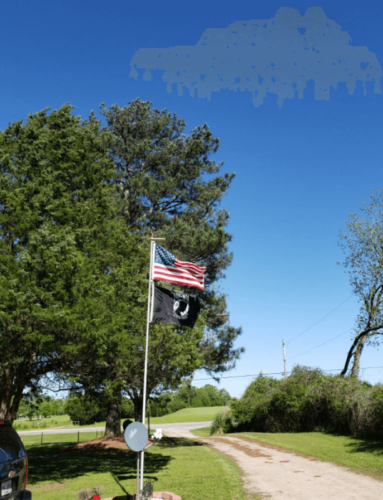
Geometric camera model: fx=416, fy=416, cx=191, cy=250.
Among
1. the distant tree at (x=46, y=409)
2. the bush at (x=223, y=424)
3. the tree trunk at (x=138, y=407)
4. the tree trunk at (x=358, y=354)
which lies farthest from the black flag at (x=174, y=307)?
the distant tree at (x=46, y=409)

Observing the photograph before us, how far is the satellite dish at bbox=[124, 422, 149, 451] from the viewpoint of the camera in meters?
8.89

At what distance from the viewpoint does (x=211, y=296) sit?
906 inches

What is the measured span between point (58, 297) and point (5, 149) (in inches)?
230

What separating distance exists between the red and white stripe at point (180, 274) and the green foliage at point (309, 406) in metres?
12.0

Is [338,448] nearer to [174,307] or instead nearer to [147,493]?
[174,307]

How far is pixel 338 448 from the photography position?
56.9 feet

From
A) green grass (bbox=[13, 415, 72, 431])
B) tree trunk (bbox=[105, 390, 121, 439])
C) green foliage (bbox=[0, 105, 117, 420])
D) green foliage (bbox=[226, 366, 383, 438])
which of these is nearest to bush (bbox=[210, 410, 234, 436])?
green foliage (bbox=[226, 366, 383, 438])

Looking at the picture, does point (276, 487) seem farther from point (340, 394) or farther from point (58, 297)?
point (340, 394)

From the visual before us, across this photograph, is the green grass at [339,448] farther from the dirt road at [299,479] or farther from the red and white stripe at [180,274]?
the red and white stripe at [180,274]

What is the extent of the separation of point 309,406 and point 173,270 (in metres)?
17.4

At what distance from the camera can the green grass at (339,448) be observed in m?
13.3

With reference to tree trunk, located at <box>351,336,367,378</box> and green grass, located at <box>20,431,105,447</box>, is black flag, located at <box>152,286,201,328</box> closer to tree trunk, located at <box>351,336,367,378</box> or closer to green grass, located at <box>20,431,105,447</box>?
green grass, located at <box>20,431,105,447</box>

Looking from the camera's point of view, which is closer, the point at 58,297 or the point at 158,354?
the point at 58,297

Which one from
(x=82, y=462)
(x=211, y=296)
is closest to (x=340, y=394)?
(x=211, y=296)
